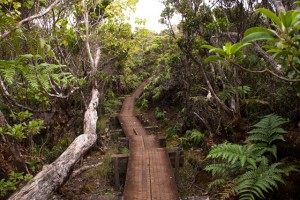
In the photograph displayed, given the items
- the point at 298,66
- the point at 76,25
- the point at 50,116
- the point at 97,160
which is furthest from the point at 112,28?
the point at 298,66

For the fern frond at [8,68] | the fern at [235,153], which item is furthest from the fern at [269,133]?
the fern frond at [8,68]

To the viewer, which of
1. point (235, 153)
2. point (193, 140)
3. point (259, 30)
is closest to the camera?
point (259, 30)

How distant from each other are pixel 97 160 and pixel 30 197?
4909mm

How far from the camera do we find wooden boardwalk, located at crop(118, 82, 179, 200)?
15.5 ft

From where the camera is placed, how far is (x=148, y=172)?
5.84 meters

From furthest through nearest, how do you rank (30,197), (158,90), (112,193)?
1. (158,90)
2. (112,193)
3. (30,197)

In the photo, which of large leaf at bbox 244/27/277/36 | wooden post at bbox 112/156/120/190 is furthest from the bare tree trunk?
large leaf at bbox 244/27/277/36

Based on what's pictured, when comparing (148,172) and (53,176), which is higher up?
(53,176)

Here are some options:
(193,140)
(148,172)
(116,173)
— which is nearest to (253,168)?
(148,172)

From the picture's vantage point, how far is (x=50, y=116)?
296 inches

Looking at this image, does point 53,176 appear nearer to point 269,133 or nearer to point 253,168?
point 253,168

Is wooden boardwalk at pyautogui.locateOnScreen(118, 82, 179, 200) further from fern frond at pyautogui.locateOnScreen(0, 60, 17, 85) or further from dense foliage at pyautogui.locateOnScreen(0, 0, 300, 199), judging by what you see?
fern frond at pyautogui.locateOnScreen(0, 60, 17, 85)

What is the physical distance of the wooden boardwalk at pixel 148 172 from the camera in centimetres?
473

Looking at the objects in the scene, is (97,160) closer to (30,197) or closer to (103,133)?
(103,133)
